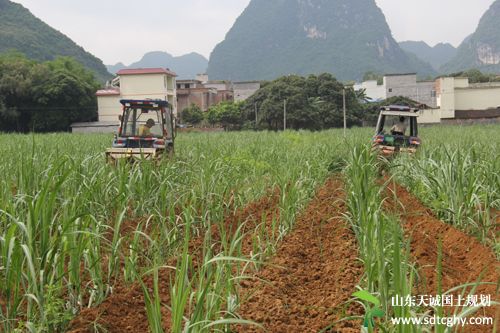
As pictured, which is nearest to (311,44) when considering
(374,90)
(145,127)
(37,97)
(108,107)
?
(374,90)

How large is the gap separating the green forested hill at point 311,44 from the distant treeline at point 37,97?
338 feet

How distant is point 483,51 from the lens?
13875 centimetres

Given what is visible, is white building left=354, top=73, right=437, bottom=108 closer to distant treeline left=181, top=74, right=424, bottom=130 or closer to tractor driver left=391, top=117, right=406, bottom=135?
distant treeline left=181, top=74, right=424, bottom=130

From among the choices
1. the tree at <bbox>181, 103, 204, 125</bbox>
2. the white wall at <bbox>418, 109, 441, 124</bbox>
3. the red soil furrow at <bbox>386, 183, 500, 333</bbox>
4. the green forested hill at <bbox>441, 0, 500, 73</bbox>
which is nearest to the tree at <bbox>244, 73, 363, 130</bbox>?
the tree at <bbox>181, 103, 204, 125</bbox>

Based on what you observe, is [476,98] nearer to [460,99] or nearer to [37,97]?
[460,99]

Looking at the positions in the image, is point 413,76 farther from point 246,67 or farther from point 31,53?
point 246,67

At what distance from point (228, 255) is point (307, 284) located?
0.92m

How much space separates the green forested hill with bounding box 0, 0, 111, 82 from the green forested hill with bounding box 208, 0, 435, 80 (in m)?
79.2

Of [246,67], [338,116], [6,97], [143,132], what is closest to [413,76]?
[338,116]

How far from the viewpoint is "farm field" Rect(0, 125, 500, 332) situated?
2.44 meters

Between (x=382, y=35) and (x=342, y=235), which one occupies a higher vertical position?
(x=382, y=35)

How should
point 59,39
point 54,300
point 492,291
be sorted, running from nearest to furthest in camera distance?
point 54,300
point 492,291
point 59,39

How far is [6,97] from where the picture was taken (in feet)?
111

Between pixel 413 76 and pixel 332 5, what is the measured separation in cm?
13041
